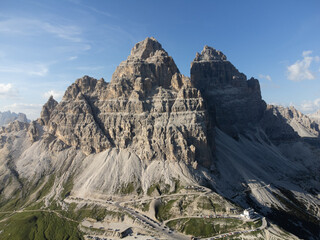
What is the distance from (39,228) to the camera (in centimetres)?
16038

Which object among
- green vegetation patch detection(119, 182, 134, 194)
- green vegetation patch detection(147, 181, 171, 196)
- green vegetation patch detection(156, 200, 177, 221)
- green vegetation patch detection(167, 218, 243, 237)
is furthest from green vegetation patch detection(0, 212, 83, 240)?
green vegetation patch detection(167, 218, 243, 237)

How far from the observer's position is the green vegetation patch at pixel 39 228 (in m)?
152

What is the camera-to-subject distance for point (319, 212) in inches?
7101

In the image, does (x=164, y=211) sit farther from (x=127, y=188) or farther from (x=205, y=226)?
(x=127, y=188)

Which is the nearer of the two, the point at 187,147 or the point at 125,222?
the point at 125,222

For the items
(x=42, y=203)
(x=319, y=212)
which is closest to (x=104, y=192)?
(x=42, y=203)

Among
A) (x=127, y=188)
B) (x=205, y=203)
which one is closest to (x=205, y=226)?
(x=205, y=203)

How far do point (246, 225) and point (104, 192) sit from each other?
389ft

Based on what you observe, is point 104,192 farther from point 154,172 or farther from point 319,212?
point 319,212

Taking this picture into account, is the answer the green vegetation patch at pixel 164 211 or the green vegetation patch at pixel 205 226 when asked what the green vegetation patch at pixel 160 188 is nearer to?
the green vegetation patch at pixel 164 211

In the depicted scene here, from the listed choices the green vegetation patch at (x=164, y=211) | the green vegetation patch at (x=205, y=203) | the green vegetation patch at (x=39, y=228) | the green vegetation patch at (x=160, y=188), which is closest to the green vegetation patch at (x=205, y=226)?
the green vegetation patch at (x=164, y=211)

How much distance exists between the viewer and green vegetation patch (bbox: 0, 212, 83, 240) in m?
152

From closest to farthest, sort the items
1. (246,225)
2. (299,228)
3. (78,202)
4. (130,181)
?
(246,225), (299,228), (78,202), (130,181)

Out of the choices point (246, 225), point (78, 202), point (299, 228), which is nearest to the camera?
point (246, 225)
